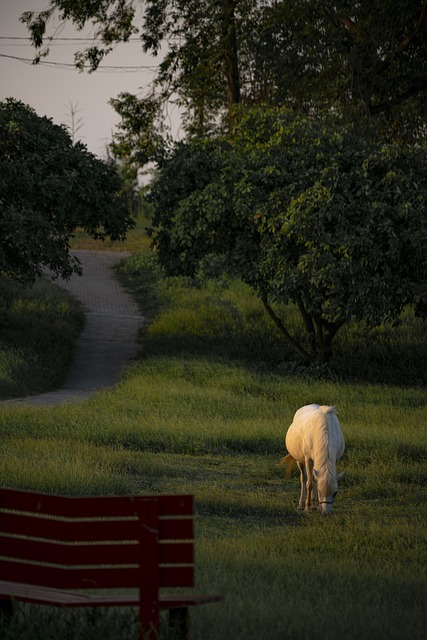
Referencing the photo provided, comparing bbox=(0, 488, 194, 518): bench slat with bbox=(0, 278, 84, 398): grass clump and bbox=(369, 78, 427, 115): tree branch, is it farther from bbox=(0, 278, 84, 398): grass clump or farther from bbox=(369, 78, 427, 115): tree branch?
bbox=(369, 78, 427, 115): tree branch

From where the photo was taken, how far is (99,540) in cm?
568

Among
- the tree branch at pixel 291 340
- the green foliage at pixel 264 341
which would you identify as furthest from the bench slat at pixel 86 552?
the tree branch at pixel 291 340

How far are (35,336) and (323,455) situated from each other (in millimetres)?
18449

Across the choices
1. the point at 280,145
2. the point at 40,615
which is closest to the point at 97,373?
the point at 280,145

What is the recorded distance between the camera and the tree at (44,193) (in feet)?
81.3

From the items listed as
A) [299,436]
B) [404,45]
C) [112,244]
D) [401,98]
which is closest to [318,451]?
[299,436]

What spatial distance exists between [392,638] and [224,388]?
1700 cm

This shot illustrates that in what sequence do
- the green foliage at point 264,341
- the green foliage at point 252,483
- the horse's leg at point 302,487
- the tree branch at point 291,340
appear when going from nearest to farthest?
the green foliage at point 252,483 → the horse's leg at point 302,487 → the tree branch at point 291,340 → the green foliage at point 264,341

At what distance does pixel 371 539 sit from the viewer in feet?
33.1

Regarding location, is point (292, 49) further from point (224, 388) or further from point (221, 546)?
point (221, 546)

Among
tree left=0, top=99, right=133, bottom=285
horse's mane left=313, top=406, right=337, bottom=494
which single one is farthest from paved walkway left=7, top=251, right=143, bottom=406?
horse's mane left=313, top=406, right=337, bottom=494

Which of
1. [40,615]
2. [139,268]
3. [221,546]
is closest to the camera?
[40,615]

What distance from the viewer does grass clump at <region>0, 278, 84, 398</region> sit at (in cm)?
2417

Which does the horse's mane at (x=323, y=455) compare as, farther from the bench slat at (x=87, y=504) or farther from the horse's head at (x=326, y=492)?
the bench slat at (x=87, y=504)
